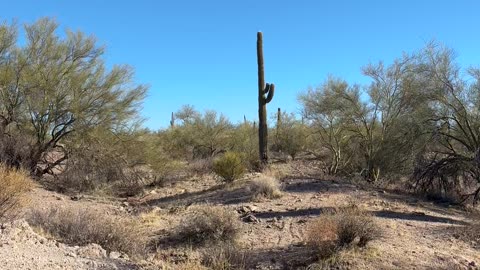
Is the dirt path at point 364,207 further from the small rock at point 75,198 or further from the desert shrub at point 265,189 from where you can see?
the small rock at point 75,198

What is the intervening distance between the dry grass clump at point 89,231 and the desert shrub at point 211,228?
1402 mm

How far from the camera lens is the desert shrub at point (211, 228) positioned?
925 cm

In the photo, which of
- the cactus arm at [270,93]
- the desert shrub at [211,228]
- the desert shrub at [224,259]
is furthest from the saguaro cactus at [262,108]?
the desert shrub at [224,259]

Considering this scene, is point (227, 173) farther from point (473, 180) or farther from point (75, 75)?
point (473, 180)

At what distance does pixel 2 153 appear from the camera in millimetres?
15242

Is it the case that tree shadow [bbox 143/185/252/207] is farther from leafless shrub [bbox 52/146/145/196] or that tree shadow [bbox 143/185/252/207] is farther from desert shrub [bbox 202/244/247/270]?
desert shrub [bbox 202/244/247/270]

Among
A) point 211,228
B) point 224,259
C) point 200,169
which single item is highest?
point 200,169

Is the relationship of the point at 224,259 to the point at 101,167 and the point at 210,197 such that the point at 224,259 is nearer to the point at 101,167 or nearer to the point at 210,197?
the point at 210,197

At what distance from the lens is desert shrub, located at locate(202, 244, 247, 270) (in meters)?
6.77

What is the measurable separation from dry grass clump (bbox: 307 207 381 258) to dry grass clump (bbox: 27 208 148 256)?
285 cm

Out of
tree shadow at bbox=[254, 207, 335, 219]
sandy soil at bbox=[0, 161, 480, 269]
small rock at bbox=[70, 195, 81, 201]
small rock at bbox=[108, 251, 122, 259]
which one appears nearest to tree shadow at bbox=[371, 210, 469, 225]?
sandy soil at bbox=[0, 161, 480, 269]

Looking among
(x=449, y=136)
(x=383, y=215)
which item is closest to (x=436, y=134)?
(x=449, y=136)

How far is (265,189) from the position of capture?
14.7 m

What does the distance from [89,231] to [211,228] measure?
245 centimetres
